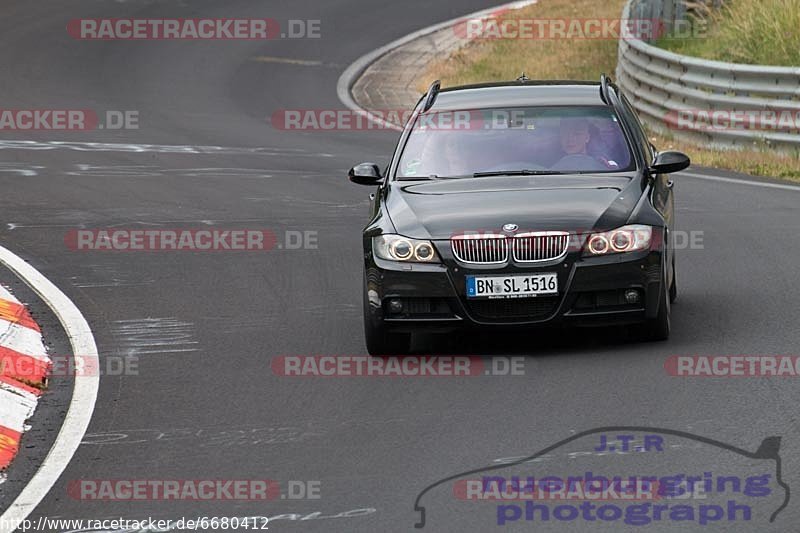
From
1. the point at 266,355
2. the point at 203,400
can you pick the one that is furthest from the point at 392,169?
the point at 203,400

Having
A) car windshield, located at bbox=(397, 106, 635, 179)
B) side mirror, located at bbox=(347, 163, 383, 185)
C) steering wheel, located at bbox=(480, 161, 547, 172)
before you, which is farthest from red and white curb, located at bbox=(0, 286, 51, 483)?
steering wheel, located at bbox=(480, 161, 547, 172)

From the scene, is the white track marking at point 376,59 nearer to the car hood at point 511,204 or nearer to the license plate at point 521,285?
the car hood at point 511,204

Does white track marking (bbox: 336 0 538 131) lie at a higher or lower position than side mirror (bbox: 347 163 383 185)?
higher

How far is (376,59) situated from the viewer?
110 ft

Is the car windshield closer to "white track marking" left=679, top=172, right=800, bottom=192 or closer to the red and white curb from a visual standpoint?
the red and white curb

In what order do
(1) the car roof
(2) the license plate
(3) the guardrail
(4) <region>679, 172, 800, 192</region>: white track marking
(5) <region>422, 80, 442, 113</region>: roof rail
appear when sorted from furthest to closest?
(3) the guardrail → (4) <region>679, 172, 800, 192</region>: white track marking → (5) <region>422, 80, 442, 113</region>: roof rail → (1) the car roof → (2) the license plate

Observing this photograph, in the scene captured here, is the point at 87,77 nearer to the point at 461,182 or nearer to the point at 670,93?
the point at 670,93

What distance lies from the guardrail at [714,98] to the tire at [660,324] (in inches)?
396

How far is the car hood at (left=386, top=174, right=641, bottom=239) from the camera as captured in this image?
952cm

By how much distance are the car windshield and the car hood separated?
0.67ft

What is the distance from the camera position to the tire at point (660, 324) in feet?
31.7

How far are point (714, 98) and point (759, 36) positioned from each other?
273 centimetres

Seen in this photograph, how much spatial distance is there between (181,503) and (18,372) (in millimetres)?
2860

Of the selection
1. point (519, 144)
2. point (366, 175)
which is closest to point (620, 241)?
point (519, 144)
